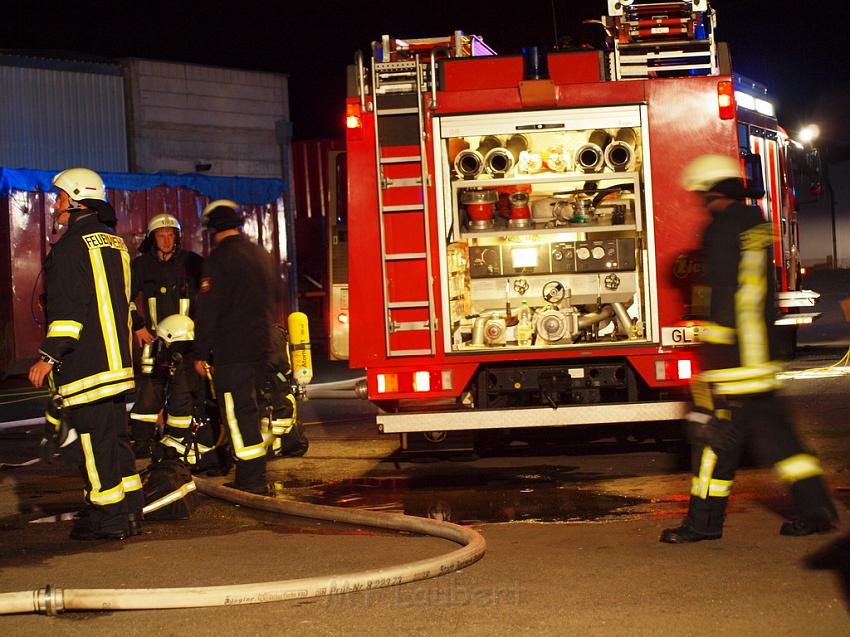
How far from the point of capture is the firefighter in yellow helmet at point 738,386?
570 cm

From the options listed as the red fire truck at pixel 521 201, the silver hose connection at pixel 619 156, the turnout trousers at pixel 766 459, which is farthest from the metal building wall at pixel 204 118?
the turnout trousers at pixel 766 459

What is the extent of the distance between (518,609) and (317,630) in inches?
30.1

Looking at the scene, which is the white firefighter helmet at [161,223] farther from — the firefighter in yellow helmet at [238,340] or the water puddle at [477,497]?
the water puddle at [477,497]

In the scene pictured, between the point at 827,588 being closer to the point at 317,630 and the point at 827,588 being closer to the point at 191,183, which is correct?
the point at 317,630

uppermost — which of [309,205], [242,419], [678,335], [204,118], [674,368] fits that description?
[204,118]

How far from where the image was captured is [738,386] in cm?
574

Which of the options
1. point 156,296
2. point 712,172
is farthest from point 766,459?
point 156,296

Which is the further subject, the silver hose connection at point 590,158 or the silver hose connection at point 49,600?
the silver hose connection at point 590,158

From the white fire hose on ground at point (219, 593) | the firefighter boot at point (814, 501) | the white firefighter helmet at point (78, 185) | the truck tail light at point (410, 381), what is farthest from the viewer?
the truck tail light at point (410, 381)

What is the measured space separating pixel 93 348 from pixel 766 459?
10.9 feet

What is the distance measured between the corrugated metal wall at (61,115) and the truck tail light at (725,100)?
692 inches

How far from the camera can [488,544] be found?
6094mm

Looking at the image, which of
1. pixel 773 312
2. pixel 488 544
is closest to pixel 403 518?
pixel 488 544

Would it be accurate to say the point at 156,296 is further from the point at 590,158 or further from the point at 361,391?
the point at 590,158
